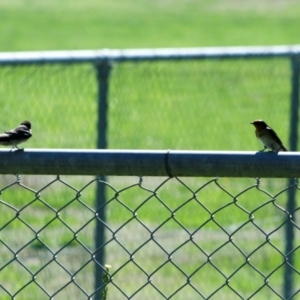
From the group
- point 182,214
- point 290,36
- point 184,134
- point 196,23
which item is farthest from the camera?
point 196,23

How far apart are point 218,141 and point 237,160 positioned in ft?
12.4

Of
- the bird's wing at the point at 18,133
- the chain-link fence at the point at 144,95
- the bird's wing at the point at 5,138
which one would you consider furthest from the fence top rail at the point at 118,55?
the bird's wing at the point at 5,138

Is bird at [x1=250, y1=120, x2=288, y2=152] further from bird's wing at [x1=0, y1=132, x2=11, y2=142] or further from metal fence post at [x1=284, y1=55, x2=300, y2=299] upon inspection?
metal fence post at [x1=284, y1=55, x2=300, y2=299]

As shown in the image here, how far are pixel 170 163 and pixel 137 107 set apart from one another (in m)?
3.55

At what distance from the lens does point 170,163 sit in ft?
10.5

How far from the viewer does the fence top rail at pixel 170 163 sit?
3199mm

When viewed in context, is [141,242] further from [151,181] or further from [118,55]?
[118,55]

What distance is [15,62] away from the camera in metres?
5.95

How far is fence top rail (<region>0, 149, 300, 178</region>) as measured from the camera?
320 centimetres

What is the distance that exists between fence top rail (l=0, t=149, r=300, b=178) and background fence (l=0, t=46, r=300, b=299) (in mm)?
2742

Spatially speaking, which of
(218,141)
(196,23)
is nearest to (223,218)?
(218,141)

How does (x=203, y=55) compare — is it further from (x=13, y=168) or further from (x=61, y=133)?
(x=13, y=168)

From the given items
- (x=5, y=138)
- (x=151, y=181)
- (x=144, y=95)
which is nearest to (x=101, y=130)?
(x=144, y=95)

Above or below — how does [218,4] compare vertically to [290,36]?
above
